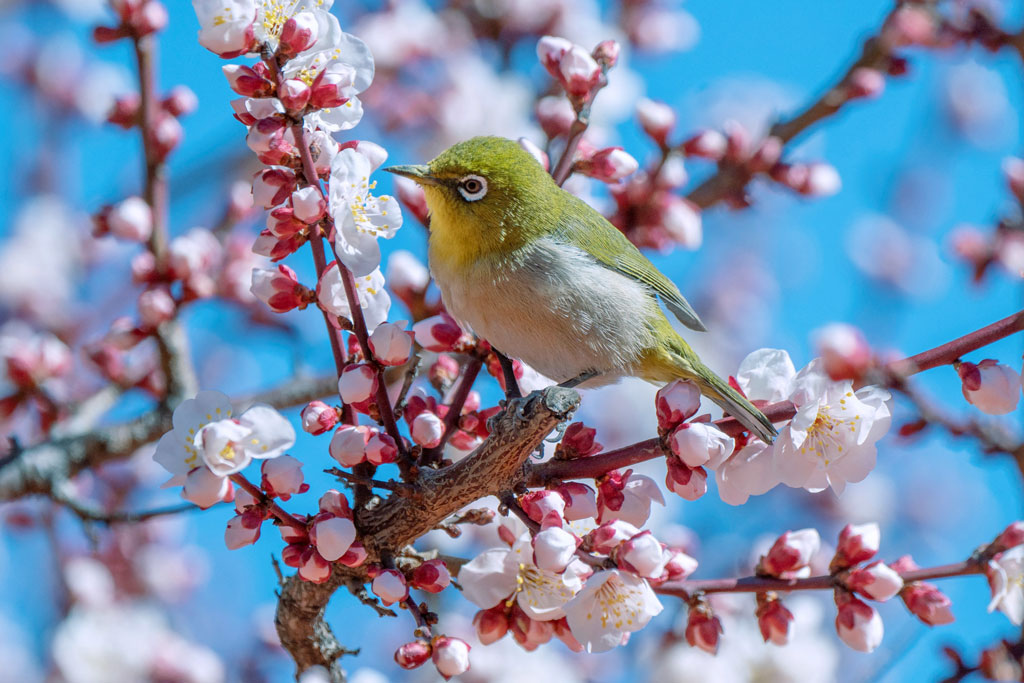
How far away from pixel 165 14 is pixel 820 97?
264 cm

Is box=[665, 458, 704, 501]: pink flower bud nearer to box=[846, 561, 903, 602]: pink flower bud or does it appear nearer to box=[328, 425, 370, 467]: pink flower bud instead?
box=[846, 561, 903, 602]: pink flower bud

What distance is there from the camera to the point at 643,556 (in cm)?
220

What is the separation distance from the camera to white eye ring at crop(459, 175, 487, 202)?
3307 mm

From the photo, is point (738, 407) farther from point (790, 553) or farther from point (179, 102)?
point (179, 102)

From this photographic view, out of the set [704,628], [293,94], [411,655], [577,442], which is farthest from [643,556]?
[293,94]

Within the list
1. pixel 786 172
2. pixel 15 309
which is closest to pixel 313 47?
pixel 786 172

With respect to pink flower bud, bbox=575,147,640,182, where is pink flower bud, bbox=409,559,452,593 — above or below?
below

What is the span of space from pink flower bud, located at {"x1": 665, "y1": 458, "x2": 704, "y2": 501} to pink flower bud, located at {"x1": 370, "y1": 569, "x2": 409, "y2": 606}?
70 cm

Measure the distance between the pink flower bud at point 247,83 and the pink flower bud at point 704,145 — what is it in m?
2.09

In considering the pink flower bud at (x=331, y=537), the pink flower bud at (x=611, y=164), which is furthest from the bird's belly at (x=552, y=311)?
the pink flower bud at (x=331, y=537)

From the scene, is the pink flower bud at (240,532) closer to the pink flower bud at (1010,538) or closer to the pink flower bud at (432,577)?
the pink flower bud at (432,577)

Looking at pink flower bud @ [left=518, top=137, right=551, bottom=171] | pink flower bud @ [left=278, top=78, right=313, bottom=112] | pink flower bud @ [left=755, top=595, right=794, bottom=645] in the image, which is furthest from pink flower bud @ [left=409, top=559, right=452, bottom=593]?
pink flower bud @ [left=518, top=137, right=551, bottom=171]

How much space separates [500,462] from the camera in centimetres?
229

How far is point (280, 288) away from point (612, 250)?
1.29 m
